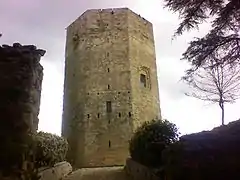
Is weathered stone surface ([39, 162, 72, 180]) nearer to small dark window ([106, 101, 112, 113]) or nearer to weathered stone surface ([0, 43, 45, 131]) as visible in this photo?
weathered stone surface ([0, 43, 45, 131])

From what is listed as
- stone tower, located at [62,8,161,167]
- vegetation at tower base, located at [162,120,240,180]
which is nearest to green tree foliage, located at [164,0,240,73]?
vegetation at tower base, located at [162,120,240,180]

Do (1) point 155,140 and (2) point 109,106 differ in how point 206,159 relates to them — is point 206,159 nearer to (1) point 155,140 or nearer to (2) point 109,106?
(1) point 155,140

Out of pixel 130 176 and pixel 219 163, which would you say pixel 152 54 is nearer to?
pixel 130 176

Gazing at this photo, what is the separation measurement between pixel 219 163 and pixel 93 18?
54.8 feet

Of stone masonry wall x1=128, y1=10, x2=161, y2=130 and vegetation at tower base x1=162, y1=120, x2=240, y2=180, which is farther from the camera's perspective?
stone masonry wall x1=128, y1=10, x2=161, y2=130

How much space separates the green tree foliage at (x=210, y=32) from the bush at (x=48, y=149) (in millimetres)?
4197

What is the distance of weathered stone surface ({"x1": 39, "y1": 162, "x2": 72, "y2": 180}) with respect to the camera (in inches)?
307

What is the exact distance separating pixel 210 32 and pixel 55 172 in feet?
19.8

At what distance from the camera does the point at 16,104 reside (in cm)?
438

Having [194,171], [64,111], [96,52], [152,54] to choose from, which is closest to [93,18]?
[96,52]

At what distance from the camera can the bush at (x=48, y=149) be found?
8109 mm

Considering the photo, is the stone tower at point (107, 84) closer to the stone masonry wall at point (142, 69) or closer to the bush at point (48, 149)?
the stone masonry wall at point (142, 69)

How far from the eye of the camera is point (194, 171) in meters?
5.26

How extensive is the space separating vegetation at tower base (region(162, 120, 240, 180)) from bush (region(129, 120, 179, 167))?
6.35 ft
